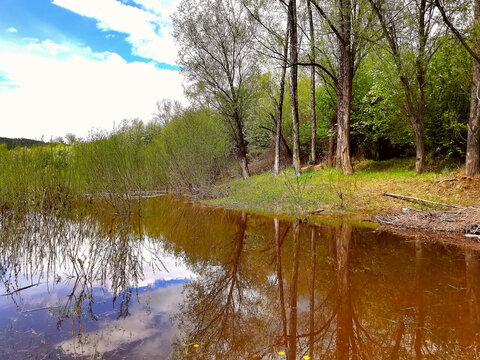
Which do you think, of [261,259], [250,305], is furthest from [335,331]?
[261,259]

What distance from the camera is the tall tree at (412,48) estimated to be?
12266 millimetres

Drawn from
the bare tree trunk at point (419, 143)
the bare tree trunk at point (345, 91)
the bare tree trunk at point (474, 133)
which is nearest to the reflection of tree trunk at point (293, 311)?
the bare tree trunk at point (474, 133)

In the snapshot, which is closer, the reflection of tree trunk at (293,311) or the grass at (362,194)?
the reflection of tree trunk at (293,311)

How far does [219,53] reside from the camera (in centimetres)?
2023

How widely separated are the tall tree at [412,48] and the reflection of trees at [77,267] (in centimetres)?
Result: 1227

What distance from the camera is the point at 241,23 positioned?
19641mm

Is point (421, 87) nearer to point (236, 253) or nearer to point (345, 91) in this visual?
point (345, 91)

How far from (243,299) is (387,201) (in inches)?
322

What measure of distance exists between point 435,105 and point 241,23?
12.9 m

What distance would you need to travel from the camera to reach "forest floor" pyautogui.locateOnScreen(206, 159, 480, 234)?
26.0 feet

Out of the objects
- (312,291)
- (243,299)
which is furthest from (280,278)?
(243,299)

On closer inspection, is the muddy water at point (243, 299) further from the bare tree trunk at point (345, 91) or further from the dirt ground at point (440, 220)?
the bare tree trunk at point (345, 91)

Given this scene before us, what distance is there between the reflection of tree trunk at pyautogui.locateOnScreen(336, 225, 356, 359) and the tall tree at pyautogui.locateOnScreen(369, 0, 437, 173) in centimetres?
952

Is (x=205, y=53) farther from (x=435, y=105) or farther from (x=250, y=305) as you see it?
(x=250, y=305)
